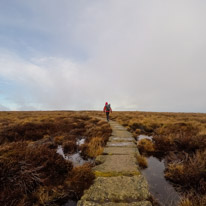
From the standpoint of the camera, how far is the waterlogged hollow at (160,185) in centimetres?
283

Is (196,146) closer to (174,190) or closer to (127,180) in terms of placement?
(174,190)

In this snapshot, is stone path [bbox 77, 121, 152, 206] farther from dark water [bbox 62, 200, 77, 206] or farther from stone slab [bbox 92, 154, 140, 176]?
dark water [bbox 62, 200, 77, 206]

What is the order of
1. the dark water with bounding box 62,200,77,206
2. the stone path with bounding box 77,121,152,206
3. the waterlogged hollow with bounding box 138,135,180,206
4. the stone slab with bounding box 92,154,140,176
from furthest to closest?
the stone slab with bounding box 92,154,140,176
the waterlogged hollow with bounding box 138,135,180,206
the dark water with bounding box 62,200,77,206
the stone path with bounding box 77,121,152,206

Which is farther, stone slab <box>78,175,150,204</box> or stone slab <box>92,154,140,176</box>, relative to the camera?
stone slab <box>92,154,140,176</box>

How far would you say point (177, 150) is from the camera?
18.7ft

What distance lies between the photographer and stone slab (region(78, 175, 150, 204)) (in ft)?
8.16

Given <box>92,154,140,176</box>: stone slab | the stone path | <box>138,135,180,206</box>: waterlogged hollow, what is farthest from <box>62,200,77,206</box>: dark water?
<box>138,135,180,206</box>: waterlogged hollow

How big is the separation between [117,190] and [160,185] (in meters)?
1.51

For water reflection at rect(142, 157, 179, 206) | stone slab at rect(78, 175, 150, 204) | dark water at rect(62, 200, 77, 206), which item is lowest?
water reflection at rect(142, 157, 179, 206)

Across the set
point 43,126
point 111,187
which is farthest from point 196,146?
point 43,126

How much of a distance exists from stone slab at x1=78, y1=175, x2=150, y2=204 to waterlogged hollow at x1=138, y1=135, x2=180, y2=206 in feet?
1.64

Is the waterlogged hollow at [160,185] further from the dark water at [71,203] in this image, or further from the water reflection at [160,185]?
the dark water at [71,203]

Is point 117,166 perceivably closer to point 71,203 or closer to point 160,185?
point 160,185

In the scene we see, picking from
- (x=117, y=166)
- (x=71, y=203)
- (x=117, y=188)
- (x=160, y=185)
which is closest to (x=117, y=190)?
(x=117, y=188)
